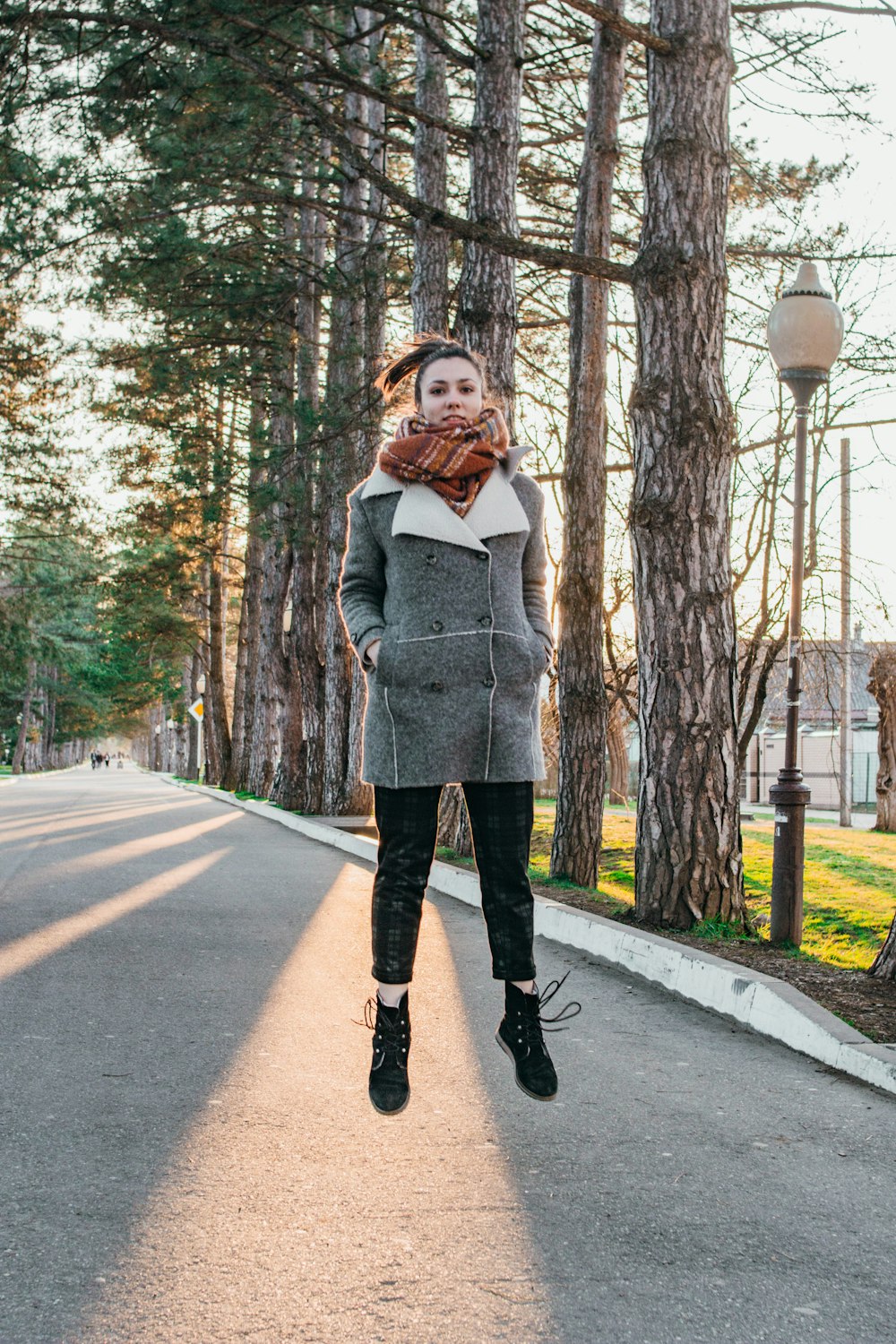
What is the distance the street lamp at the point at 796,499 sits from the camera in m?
7.75

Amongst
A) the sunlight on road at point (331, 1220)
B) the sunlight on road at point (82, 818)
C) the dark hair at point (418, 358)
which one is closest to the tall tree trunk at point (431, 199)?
the sunlight on road at point (82, 818)

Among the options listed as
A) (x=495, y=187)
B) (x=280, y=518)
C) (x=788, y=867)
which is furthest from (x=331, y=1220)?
(x=280, y=518)

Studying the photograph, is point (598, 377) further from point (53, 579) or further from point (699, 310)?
point (53, 579)

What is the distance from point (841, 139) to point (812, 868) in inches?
269

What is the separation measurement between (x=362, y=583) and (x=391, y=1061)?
129cm

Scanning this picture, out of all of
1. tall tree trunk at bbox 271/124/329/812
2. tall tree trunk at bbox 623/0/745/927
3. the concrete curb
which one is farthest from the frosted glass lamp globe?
tall tree trunk at bbox 271/124/329/812

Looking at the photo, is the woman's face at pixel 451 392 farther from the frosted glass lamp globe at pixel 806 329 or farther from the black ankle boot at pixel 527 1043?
the frosted glass lamp globe at pixel 806 329

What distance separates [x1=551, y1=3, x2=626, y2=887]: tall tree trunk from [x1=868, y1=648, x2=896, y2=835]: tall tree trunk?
14.8 m

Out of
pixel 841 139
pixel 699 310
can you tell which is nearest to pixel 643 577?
pixel 699 310

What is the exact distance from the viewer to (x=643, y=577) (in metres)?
8.30

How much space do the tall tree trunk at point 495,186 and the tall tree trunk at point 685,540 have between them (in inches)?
154

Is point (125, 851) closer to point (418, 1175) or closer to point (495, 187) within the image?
point (495, 187)

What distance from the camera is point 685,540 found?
26.9ft

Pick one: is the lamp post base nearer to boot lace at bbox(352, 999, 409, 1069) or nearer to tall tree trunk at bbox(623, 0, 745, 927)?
tall tree trunk at bbox(623, 0, 745, 927)
